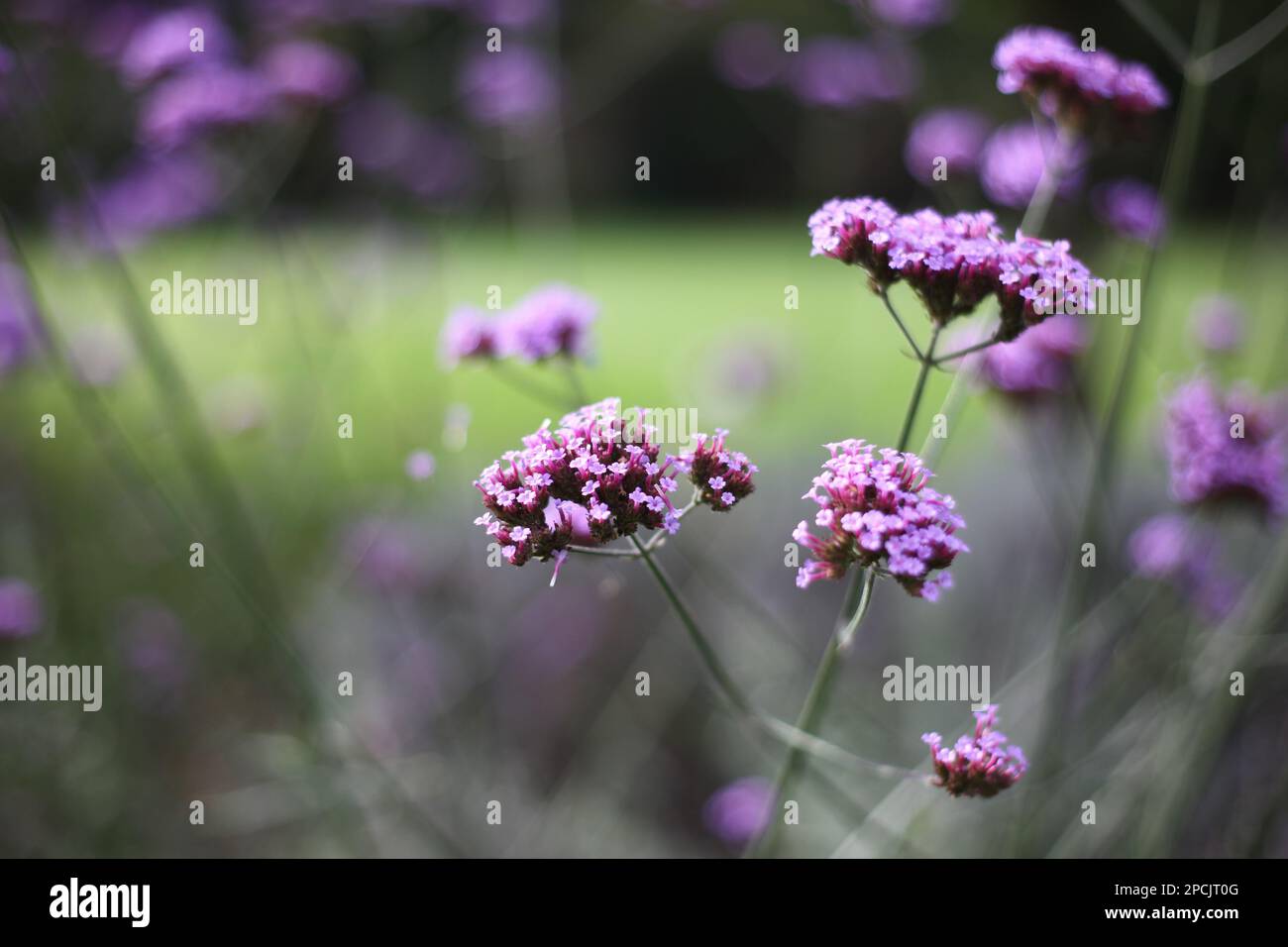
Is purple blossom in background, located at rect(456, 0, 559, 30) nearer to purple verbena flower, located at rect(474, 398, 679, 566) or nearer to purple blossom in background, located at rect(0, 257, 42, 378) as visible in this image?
purple blossom in background, located at rect(0, 257, 42, 378)

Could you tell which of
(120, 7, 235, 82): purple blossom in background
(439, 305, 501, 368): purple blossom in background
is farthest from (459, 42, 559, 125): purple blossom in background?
(439, 305, 501, 368): purple blossom in background

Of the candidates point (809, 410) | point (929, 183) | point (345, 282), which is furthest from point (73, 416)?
point (929, 183)

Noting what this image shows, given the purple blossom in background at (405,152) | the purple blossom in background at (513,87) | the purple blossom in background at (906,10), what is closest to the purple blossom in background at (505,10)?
the purple blossom in background at (513,87)

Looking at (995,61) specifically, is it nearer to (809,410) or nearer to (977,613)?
(977,613)

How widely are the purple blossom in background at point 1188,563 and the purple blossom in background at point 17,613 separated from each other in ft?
7.67

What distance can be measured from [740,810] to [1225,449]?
1.40 meters

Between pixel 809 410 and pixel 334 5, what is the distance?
3032 mm

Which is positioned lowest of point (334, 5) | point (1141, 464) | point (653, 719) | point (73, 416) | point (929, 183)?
point (653, 719)

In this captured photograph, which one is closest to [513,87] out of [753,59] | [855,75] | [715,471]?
[855,75]

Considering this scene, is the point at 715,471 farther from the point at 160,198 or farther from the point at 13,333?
the point at 160,198

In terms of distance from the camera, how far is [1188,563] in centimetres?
213

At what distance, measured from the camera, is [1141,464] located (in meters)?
4.16

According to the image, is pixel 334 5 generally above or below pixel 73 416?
above

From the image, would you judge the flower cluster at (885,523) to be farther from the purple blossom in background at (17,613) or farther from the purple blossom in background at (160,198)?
the purple blossom in background at (160,198)
